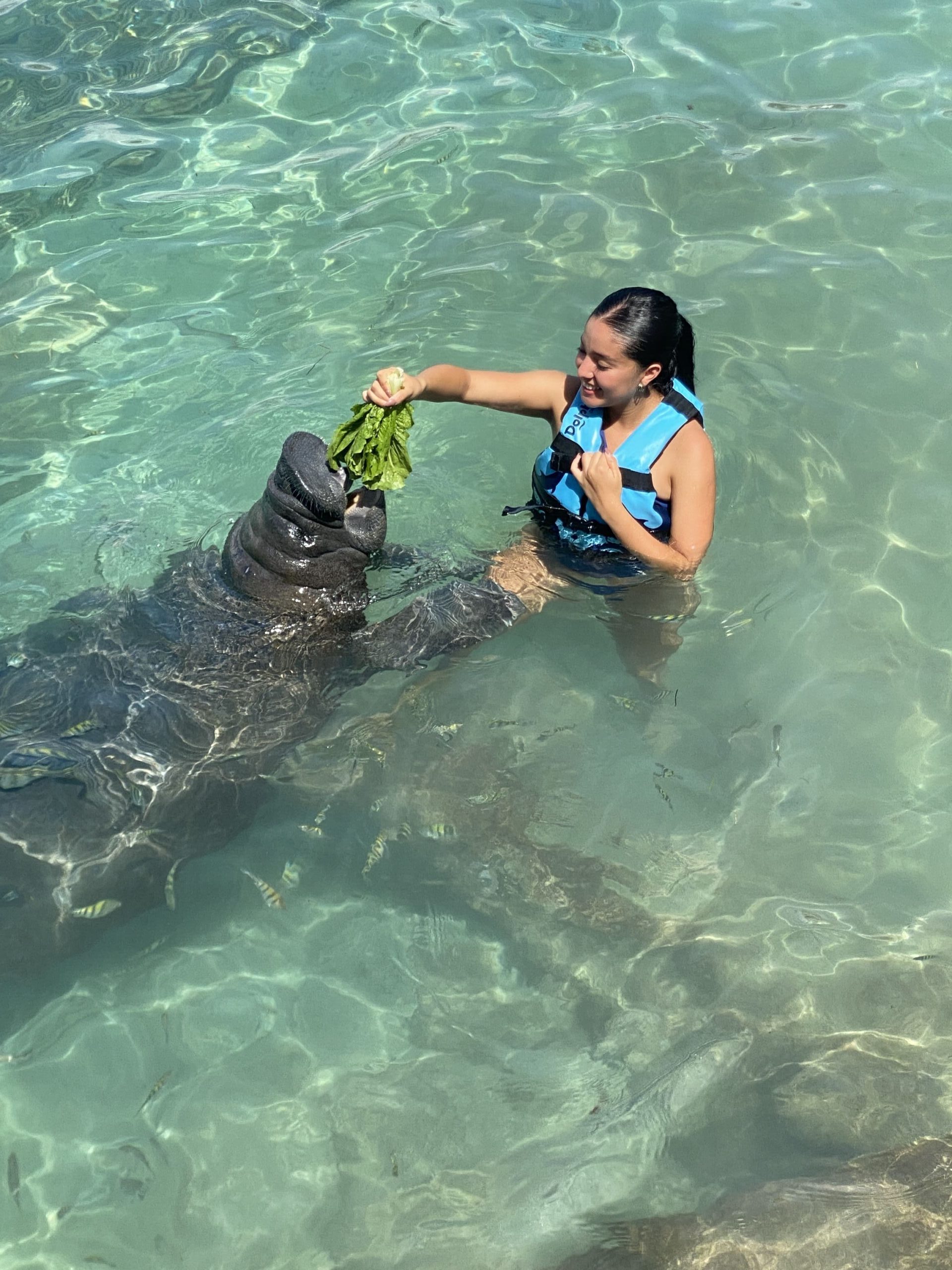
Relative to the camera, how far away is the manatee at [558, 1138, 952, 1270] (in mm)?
3873

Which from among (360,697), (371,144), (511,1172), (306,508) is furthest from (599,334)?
(371,144)

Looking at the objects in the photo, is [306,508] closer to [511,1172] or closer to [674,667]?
[674,667]

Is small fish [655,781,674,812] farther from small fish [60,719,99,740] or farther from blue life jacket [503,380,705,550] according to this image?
small fish [60,719,99,740]

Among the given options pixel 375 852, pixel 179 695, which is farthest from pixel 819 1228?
pixel 179 695

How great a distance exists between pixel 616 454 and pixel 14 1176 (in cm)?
389

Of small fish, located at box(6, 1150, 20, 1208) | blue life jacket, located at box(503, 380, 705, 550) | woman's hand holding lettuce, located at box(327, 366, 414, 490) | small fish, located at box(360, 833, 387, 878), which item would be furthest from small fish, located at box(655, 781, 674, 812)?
small fish, located at box(6, 1150, 20, 1208)

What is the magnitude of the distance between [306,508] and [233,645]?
0.71 m

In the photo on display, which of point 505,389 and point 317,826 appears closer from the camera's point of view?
point 317,826

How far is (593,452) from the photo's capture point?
529cm

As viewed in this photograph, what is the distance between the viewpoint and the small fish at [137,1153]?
173 inches

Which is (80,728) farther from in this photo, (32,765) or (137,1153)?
(137,1153)

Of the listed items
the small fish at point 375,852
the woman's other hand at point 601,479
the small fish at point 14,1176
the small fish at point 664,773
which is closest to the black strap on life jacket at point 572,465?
the woman's other hand at point 601,479

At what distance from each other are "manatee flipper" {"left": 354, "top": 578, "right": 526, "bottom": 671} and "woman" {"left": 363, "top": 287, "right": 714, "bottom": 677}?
0.69 ft

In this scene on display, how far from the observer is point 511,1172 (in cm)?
432
